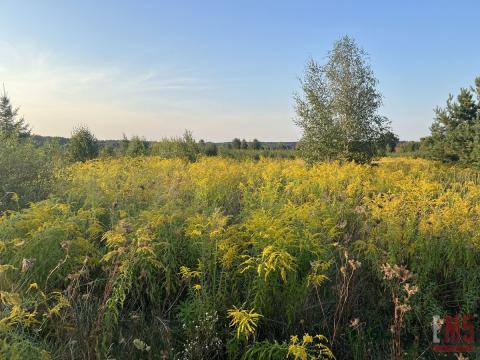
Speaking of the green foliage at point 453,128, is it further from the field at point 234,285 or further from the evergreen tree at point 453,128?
the field at point 234,285

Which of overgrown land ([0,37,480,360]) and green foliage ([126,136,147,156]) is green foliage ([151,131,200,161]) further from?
overgrown land ([0,37,480,360])

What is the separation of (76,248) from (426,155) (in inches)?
1036

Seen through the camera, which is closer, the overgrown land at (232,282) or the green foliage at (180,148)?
the overgrown land at (232,282)

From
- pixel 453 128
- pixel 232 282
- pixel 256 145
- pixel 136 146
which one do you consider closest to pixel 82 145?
pixel 136 146

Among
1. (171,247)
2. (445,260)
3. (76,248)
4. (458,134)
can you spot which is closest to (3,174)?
(76,248)

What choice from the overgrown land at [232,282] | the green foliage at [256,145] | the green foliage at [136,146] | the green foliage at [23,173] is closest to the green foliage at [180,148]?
the green foliage at [136,146]

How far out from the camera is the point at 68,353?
6.93ft

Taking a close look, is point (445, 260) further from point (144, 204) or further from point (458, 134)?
point (458, 134)

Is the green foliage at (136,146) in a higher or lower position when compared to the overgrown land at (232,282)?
higher

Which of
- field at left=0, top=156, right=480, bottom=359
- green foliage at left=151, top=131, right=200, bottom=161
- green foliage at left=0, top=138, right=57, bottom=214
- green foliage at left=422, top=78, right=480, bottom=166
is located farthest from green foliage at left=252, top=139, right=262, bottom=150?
field at left=0, top=156, right=480, bottom=359
